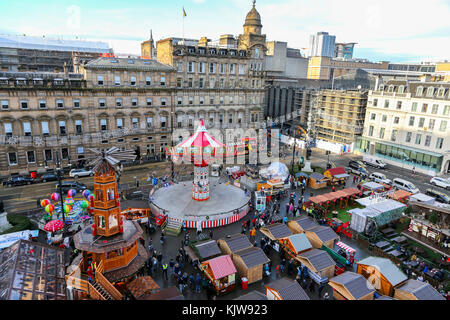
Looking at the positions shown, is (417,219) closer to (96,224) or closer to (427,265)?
(427,265)

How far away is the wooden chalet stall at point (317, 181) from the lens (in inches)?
1652

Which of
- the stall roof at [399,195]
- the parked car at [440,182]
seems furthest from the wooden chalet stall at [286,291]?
the parked car at [440,182]

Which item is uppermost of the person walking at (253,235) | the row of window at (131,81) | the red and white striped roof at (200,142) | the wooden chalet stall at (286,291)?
the row of window at (131,81)

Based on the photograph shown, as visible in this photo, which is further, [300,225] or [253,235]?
[253,235]

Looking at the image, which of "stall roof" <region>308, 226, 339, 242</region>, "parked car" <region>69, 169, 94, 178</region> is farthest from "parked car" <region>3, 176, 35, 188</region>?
"stall roof" <region>308, 226, 339, 242</region>

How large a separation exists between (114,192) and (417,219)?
28.1m

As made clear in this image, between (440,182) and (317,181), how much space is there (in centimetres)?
1883

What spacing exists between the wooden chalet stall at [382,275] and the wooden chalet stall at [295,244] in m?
4.34

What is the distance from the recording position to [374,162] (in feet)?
176

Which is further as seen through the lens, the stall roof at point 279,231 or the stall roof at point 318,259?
the stall roof at point 279,231

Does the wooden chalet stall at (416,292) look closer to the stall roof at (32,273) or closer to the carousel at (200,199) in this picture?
the carousel at (200,199)

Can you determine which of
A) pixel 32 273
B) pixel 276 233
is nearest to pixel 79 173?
pixel 32 273

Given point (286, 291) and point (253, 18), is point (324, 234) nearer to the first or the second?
point (286, 291)

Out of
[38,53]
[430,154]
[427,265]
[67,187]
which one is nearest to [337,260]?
[427,265]
